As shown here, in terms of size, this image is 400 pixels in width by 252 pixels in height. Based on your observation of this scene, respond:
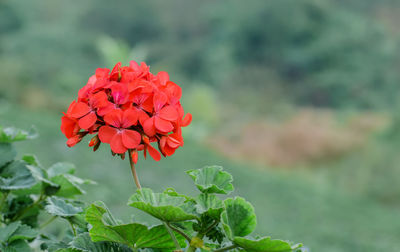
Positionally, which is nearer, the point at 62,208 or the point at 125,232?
the point at 125,232

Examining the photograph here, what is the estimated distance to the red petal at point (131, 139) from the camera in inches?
20.9

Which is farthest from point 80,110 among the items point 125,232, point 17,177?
point 17,177

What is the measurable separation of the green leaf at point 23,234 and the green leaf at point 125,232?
0.49ft

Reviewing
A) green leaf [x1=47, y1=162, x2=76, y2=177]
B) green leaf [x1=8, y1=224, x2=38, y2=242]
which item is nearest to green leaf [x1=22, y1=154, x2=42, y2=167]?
green leaf [x1=47, y1=162, x2=76, y2=177]

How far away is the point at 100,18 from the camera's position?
1617 cm

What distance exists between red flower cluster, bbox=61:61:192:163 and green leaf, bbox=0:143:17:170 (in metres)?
0.23

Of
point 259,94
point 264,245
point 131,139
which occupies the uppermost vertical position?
point 259,94

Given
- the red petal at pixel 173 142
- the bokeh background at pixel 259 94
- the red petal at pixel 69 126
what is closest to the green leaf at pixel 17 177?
the red petal at pixel 69 126

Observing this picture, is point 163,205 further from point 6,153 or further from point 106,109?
point 6,153

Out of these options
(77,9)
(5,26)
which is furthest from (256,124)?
(77,9)

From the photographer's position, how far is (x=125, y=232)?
0.52 m

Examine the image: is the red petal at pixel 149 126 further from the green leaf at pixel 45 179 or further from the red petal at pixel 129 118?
the green leaf at pixel 45 179

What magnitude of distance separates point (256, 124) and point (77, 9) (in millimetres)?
9557

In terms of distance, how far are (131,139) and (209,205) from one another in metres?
0.11
